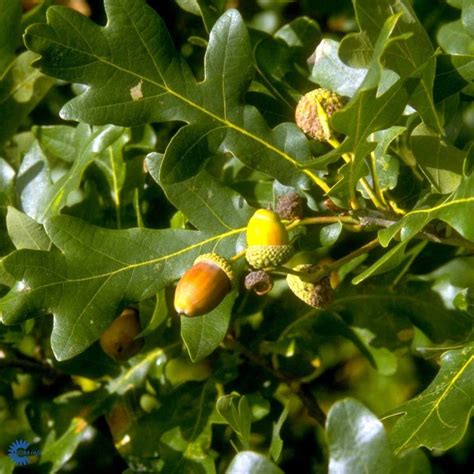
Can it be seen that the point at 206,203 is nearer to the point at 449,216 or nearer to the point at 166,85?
the point at 166,85

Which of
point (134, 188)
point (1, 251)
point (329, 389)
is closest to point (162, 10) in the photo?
point (134, 188)

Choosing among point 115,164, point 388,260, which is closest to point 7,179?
point 115,164

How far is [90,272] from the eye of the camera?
4.76 feet

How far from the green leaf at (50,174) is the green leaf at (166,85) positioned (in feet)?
0.70

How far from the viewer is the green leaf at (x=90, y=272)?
1416mm

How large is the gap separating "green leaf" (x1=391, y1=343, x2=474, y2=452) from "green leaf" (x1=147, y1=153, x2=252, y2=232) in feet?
1.24

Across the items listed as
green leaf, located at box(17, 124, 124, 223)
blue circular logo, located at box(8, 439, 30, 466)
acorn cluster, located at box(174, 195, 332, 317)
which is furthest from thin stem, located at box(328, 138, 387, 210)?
blue circular logo, located at box(8, 439, 30, 466)

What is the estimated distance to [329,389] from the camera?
2078mm

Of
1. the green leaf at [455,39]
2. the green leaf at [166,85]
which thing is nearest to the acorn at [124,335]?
the green leaf at [166,85]

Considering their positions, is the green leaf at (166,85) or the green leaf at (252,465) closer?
the green leaf at (252,465)

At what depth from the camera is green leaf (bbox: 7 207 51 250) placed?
155 cm

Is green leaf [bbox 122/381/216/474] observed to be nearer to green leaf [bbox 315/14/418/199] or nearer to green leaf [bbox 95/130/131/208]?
green leaf [bbox 95/130/131/208]

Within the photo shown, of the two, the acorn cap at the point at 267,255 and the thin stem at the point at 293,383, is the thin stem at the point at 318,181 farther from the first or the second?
the thin stem at the point at 293,383

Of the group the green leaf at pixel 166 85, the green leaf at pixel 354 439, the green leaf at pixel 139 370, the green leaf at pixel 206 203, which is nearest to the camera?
the green leaf at pixel 354 439
